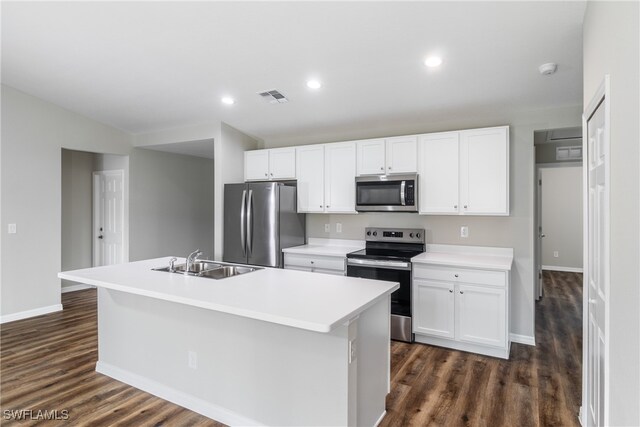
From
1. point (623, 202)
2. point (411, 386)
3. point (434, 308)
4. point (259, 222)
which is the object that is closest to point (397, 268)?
point (434, 308)

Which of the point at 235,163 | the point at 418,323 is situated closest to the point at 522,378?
the point at 418,323

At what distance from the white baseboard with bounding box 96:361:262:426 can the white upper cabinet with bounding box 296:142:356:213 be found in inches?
100

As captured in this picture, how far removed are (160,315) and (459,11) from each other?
2900 mm

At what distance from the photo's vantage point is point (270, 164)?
484cm

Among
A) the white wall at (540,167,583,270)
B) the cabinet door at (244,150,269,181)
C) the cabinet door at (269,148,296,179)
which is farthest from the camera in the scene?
the white wall at (540,167,583,270)

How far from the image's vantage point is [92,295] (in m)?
5.57

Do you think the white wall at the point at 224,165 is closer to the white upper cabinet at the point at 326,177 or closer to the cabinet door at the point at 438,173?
the white upper cabinet at the point at 326,177

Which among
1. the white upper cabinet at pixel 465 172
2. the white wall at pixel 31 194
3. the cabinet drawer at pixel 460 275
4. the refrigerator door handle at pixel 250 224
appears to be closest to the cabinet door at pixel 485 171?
the white upper cabinet at pixel 465 172

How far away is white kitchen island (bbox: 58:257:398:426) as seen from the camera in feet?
6.30

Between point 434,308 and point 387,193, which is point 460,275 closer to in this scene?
point 434,308

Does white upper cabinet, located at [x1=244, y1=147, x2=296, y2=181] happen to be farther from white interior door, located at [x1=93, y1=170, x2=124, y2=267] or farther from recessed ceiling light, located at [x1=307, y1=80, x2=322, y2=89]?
white interior door, located at [x1=93, y1=170, x2=124, y2=267]

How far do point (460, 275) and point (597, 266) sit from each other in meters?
1.48

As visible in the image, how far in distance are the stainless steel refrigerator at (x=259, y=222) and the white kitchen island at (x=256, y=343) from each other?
1.61m

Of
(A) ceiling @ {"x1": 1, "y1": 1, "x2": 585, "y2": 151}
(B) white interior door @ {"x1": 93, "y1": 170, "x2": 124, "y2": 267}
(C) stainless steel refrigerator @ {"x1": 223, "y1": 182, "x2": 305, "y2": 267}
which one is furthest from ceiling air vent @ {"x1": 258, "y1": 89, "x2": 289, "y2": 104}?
(B) white interior door @ {"x1": 93, "y1": 170, "x2": 124, "y2": 267}
